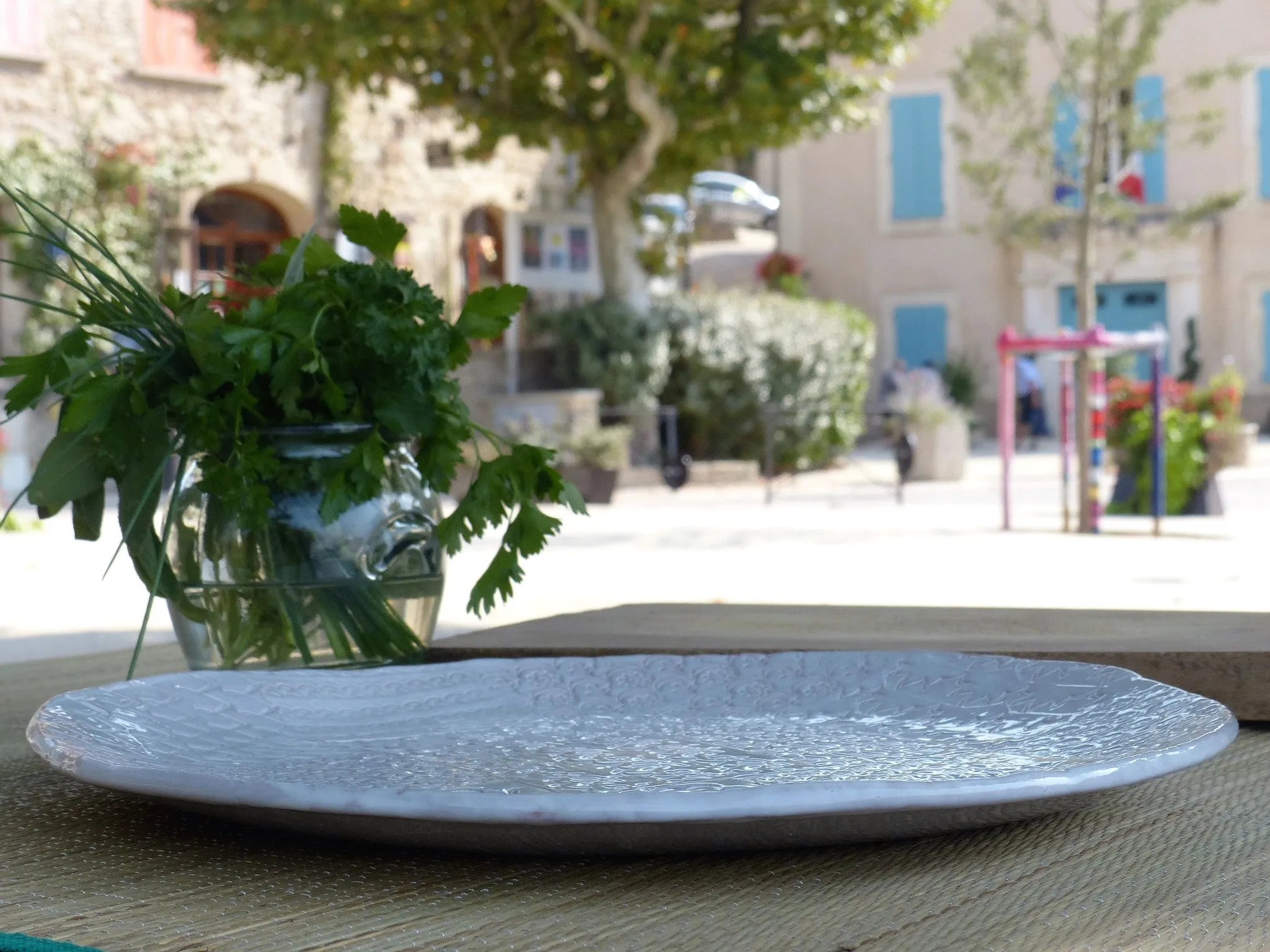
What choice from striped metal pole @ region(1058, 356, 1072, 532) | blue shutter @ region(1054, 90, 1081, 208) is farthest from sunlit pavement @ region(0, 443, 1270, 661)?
blue shutter @ region(1054, 90, 1081, 208)

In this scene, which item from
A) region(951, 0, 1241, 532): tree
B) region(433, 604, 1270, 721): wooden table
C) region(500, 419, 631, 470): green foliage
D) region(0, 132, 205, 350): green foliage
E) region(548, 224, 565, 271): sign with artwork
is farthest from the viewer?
region(548, 224, 565, 271): sign with artwork

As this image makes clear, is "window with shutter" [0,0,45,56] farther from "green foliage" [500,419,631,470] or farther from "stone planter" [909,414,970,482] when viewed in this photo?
"stone planter" [909,414,970,482]

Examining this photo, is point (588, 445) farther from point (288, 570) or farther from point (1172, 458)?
point (288, 570)

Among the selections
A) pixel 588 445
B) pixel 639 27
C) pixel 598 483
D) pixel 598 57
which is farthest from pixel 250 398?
pixel 598 57

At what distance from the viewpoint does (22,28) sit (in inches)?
524

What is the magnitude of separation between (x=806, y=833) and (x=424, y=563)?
1.94 feet

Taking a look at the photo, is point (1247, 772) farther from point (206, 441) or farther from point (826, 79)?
point (826, 79)

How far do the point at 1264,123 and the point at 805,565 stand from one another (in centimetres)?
1611

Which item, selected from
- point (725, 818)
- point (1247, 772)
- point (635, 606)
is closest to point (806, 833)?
point (725, 818)

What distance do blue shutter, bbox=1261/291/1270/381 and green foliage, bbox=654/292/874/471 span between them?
6.87 m

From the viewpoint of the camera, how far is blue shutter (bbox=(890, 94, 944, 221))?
2072 centimetres

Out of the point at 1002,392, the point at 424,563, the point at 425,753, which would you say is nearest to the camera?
the point at 425,753

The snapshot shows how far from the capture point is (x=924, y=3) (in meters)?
11.8

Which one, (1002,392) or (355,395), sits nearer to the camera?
(355,395)
